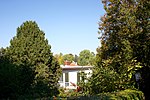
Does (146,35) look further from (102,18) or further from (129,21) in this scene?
(102,18)

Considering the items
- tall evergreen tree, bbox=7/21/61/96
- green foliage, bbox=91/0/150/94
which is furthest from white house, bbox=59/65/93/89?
green foliage, bbox=91/0/150/94

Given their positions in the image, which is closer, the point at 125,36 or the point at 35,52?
the point at 125,36

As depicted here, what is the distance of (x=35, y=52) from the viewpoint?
30.4 metres

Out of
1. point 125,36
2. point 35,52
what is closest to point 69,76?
point 35,52

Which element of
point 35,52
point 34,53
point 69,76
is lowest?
point 69,76

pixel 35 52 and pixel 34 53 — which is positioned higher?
pixel 35 52

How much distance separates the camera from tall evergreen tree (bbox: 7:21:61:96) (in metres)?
29.5

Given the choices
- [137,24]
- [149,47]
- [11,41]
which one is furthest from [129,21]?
[11,41]

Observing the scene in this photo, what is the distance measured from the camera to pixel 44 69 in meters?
29.8

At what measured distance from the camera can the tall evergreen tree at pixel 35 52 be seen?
2955cm

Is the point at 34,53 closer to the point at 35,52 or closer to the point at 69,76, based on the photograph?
the point at 35,52

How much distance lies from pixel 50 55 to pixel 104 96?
19969 millimetres

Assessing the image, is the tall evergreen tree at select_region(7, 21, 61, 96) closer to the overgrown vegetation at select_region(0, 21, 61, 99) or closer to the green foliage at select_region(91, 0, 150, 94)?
the overgrown vegetation at select_region(0, 21, 61, 99)

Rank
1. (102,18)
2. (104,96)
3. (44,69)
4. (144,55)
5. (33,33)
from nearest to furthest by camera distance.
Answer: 1. (104,96)
2. (144,55)
3. (102,18)
4. (44,69)
5. (33,33)
